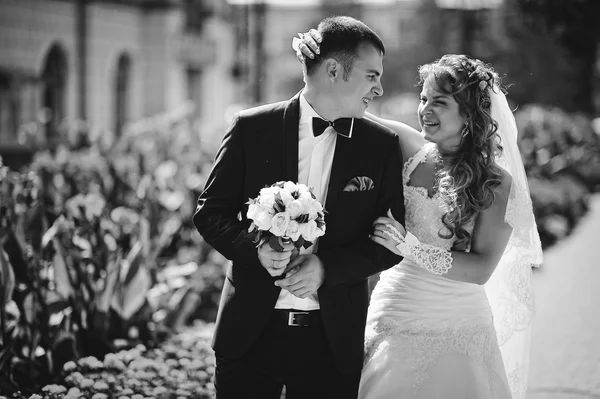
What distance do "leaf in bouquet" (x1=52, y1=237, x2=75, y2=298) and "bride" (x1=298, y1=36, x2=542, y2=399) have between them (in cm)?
204

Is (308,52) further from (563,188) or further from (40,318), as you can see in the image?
(563,188)

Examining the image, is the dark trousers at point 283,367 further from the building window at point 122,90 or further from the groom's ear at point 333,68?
the building window at point 122,90

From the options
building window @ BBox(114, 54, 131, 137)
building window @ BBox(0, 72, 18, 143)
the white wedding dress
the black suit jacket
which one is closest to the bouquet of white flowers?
the black suit jacket

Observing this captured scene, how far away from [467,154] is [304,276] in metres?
1.17

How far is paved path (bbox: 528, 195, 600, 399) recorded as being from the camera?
19.4 feet

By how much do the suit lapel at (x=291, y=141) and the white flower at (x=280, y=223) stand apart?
0.39 m

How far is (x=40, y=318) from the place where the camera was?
478 cm

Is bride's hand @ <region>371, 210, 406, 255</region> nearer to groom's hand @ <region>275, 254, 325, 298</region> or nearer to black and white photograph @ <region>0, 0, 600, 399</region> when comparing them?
black and white photograph @ <region>0, 0, 600, 399</region>

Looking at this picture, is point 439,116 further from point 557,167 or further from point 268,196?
point 557,167

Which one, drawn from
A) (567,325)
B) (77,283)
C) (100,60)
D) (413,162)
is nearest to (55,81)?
(100,60)

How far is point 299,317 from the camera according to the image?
10.0 feet

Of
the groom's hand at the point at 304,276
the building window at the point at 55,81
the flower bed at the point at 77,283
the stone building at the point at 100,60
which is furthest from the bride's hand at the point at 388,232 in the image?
the building window at the point at 55,81

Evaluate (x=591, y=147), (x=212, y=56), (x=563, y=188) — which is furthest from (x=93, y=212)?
(x=212, y=56)

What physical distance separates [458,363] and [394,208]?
76cm
